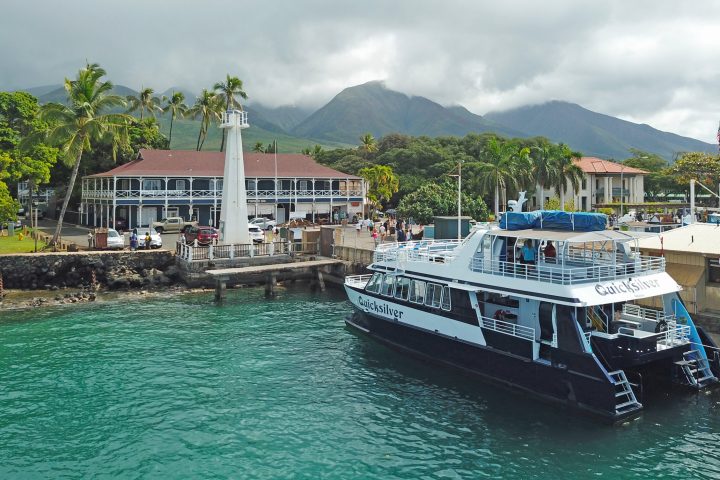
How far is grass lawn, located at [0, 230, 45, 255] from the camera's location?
121 ft

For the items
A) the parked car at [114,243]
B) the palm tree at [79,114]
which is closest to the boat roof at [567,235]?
the parked car at [114,243]

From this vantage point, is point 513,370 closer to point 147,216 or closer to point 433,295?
point 433,295

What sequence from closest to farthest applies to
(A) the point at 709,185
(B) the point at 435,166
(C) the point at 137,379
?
(C) the point at 137,379, (A) the point at 709,185, (B) the point at 435,166

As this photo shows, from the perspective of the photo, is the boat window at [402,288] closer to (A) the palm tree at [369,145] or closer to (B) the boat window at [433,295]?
(B) the boat window at [433,295]

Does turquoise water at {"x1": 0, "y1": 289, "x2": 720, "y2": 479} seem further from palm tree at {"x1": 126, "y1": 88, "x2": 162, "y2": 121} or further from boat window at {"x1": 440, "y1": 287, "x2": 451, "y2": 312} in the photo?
→ palm tree at {"x1": 126, "y1": 88, "x2": 162, "y2": 121}

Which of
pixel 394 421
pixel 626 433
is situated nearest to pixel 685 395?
pixel 626 433

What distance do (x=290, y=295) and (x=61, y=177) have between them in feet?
143

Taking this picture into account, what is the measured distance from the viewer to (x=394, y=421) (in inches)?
637

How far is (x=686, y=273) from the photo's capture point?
22484 millimetres

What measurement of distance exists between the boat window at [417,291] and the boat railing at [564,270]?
2708mm

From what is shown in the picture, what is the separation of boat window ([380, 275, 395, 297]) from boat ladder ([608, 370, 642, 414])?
31.0 feet

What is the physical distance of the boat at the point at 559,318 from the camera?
1652cm

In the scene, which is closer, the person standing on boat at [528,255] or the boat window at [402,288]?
the person standing on boat at [528,255]

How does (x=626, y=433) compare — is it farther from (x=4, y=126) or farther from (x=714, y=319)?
(x=4, y=126)
